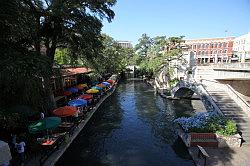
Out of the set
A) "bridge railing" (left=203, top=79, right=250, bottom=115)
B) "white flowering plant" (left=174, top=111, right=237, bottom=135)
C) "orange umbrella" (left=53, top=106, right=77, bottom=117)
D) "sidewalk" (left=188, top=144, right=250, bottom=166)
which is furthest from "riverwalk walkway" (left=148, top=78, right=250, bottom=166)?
"orange umbrella" (left=53, top=106, right=77, bottom=117)

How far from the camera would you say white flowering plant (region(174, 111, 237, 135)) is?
1969 cm

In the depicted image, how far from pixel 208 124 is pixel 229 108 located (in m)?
6.01

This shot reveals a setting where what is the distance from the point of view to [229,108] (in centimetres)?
2467

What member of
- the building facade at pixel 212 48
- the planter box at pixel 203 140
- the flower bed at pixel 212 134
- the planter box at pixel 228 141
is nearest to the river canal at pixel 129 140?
the planter box at pixel 203 140

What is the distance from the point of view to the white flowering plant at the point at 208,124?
775 inches

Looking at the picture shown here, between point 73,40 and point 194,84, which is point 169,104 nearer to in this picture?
point 194,84

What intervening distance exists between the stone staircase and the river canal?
600cm

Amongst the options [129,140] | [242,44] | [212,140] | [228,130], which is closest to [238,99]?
[228,130]

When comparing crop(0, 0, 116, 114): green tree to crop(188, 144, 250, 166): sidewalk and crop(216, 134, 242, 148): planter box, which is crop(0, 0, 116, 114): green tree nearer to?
crop(188, 144, 250, 166): sidewalk

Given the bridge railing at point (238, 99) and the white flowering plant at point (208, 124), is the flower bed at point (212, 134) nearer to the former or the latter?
the white flowering plant at point (208, 124)

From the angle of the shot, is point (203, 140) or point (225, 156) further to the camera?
point (203, 140)

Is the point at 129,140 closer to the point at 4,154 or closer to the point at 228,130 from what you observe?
the point at 228,130

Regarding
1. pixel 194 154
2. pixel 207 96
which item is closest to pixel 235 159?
pixel 194 154

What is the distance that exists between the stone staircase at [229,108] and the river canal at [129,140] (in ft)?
19.7
